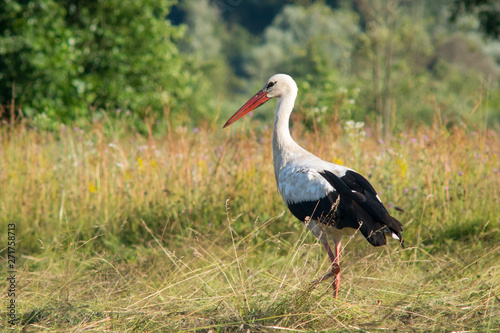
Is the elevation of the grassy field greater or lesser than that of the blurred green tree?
lesser

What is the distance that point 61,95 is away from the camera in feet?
30.2

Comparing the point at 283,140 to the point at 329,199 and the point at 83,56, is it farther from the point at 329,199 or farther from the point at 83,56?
the point at 83,56

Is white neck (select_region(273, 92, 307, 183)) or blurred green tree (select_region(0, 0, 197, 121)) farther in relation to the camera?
blurred green tree (select_region(0, 0, 197, 121))

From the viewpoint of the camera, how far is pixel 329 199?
11.4ft

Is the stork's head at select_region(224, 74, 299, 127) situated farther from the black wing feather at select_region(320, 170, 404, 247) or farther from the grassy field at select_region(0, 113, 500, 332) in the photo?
the black wing feather at select_region(320, 170, 404, 247)

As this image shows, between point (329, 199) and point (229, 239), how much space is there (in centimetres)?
116

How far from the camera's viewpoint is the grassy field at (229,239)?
2.92 meters

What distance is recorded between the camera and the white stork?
10.8 ft

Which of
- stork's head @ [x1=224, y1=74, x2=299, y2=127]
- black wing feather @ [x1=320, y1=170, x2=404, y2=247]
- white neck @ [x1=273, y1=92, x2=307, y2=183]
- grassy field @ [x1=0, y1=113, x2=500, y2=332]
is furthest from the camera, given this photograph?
stork's head @ [x1=224, y1=74, x2=299, y2=127]

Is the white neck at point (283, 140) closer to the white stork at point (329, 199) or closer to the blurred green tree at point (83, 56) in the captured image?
the white stork at point (329, 199)

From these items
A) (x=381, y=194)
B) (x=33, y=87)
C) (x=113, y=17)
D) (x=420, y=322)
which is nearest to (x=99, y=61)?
(x=113, y=17)

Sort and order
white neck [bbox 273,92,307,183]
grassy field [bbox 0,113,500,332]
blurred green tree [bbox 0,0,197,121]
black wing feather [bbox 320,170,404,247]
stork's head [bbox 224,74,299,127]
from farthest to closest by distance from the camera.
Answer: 1. blurred green tree [bbox 0,0,197,121]
2. stork's head [bbox 224,74,299,127]
3. white neck [bbox 273,92,307,183]
4. black wing feather [bbox 320,170,404,247]
5. grassy field [bbox 0,113,500,332]

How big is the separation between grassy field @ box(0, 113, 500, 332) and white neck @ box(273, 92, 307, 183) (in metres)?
0.47

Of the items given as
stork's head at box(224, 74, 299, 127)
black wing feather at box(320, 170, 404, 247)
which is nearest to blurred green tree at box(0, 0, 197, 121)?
stork's head at box(224, 74, 299, 127)
